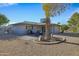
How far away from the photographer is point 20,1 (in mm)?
107312

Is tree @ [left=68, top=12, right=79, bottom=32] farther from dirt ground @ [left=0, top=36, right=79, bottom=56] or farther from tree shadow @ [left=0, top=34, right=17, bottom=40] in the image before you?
tree shadow @ [left=0, top=34, right=17, bottom=40]

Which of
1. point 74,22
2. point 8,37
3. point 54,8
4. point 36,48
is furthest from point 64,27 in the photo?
point 8,37

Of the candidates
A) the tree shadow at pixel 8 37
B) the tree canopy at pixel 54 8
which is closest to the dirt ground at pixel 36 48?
the tree shadow at pixel 8 37

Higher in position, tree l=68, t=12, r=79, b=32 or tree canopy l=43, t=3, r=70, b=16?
tree canopy l=43, t=3, r=70, b=16

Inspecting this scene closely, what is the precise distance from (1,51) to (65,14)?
796 millimetres

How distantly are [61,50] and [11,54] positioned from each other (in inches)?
21.3

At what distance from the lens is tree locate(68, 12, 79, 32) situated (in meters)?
107

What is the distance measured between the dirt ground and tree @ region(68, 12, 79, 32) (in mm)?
108

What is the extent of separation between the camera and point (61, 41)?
107m

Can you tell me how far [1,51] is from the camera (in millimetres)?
107312

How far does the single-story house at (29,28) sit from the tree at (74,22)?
14cm

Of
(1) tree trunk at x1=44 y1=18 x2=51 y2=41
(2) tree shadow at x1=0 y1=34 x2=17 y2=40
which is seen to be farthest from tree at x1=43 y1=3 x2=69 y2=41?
(2) tree shadow at x1=0 y1=34 x2=17 y2=40

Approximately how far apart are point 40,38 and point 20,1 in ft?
1.49

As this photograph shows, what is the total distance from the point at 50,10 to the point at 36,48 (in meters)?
0.44
